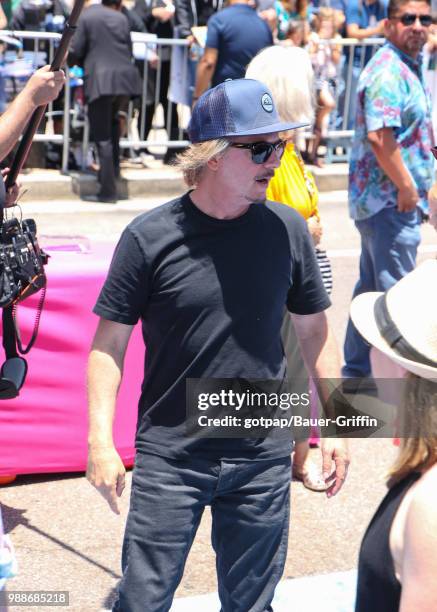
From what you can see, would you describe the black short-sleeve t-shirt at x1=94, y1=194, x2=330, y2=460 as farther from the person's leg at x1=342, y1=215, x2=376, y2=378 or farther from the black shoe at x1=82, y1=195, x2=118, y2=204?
the black shoe at x1=82, y1=195, x2=118, y2=204

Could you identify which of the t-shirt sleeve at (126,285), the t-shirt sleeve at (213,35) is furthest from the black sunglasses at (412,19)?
the t-shirt sleeve at (213,35)

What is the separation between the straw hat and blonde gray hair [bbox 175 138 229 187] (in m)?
1.00

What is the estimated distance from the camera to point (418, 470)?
210cm

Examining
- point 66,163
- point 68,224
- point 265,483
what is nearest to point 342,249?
point 68,224

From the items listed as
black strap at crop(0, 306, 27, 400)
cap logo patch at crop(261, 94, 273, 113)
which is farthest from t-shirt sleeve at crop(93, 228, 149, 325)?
black strap at crop(0, 306, 27, 400)

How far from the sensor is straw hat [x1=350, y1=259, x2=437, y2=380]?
6.88ft

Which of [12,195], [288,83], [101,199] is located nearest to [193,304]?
[12,195]

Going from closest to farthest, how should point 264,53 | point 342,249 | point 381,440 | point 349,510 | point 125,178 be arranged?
point 264,53 < point 349,510 < point 381,440 < point 342,249 < point 125,178

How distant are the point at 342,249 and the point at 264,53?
16.6ft

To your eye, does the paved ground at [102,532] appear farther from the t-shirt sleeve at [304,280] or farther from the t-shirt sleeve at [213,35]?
the t-shirt sleeve at [213,35]

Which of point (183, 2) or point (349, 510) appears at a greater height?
point (183, 2)

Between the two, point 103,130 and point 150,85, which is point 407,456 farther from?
point 150,85

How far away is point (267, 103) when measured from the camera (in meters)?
3.22

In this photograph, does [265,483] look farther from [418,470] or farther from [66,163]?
[66,163]
